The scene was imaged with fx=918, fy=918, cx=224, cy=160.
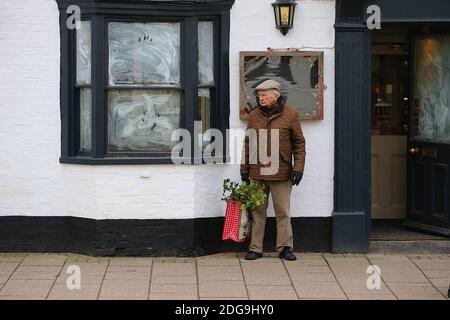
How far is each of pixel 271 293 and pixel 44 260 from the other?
2.71 meters

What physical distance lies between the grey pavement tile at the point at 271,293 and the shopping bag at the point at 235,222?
112 cm

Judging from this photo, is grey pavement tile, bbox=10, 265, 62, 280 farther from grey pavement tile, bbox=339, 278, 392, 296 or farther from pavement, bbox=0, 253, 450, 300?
grey pavement tile, bbox=339, 278, 392, 296

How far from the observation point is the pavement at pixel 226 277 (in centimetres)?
859

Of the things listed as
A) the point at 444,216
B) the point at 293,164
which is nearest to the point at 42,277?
the point at 293,164

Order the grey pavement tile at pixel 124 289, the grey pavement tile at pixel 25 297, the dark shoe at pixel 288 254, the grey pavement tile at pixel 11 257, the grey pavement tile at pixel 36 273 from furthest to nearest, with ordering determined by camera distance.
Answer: the dark shoe at pixel 288 254 → the grey pavement tile at pixel 11 257 → the grey pavement tile at pixel 36 273 → the grey pavement tile at pixel 124 289 → the grey pavement tile at pixel 25 297

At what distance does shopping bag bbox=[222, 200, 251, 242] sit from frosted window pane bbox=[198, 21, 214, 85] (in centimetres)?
145

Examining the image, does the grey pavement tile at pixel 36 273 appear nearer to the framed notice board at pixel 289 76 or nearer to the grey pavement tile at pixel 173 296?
the grey pavement tile at pixel 173 296

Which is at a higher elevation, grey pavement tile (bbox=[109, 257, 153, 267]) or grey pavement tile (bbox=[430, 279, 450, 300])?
grey pavement tile (bbox=[109, 257, 153, 267])

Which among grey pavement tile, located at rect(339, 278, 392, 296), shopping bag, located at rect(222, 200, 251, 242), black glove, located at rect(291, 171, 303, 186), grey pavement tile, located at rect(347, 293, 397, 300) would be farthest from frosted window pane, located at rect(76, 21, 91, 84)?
grey pavement tile, located at rect(347, 293, 397, 300)

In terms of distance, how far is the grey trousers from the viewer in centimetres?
988

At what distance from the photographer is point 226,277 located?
364 inches

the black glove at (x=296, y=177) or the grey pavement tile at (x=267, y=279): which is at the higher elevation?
the black glove at (x=296, y=177)

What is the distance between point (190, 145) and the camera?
10.1m

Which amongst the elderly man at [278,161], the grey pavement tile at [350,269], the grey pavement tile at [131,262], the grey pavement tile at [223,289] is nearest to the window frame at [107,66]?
the elderly man at [278,161]
